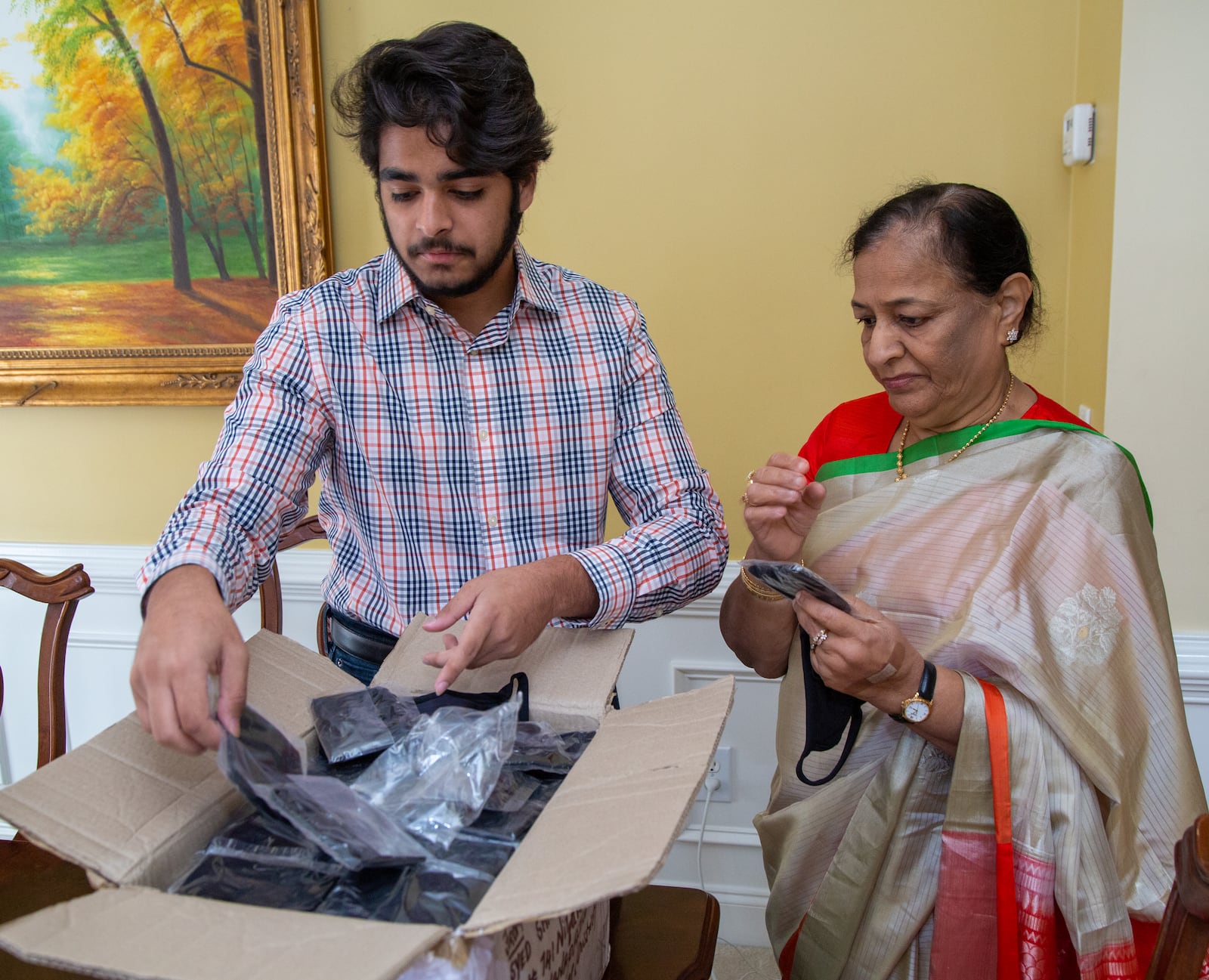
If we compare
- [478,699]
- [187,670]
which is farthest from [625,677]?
[187,670]

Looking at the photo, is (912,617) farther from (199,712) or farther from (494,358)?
(199,712)

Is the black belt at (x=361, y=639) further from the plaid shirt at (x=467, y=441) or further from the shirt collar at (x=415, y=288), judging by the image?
the shirt collar at (x=415, y=288)

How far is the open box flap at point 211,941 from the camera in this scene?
546mm

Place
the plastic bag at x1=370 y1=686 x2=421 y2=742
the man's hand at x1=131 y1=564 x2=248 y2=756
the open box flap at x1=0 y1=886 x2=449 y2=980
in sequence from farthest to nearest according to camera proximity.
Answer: the plastic bag at x1=370 y1=686 x2=421 y2=742 → the man's hand at x1=131 y1=564 x2=248 y2=756 → the open box flap at x1=0 y1=886 x2=449 y2=980

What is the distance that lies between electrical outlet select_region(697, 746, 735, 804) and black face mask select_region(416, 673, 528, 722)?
4.42ft

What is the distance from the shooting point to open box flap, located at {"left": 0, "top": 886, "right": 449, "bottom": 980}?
0.55 meters

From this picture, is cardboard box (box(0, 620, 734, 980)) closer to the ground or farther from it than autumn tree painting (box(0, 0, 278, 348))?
closer to the ground

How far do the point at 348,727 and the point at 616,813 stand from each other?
0.32 metres

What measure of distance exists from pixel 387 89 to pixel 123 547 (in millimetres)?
1624

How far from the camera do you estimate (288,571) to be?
7.59 feet

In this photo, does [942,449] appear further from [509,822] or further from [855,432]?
[509,822]

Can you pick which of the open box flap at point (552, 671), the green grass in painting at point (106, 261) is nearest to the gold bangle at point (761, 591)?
the open box flap at point (552, 671)

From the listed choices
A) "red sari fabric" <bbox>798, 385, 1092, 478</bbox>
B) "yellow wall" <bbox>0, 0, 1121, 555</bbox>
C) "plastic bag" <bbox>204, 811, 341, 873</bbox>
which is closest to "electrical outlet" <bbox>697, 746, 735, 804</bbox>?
"yellow wall" <bbox>0, 0, 1121, 555</bbox>

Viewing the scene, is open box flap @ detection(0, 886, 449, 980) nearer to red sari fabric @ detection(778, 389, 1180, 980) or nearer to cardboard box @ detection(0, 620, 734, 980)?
cardboard box @ detection(0, 620, 734, 980)
